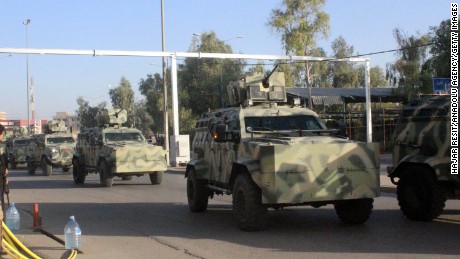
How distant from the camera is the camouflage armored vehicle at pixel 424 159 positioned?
1042 centimetres

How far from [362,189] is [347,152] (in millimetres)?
642

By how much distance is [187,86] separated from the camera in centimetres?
5466

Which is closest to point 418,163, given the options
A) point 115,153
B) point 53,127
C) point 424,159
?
point 424,159

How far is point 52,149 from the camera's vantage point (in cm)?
2897

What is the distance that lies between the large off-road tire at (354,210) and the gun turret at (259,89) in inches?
113

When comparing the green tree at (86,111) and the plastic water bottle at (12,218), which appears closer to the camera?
the plastic water bottle at (12,218)

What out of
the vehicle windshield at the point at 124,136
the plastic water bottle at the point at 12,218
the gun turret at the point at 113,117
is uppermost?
the gun turret at the point at 113,117

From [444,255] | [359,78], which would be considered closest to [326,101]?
[444,255]

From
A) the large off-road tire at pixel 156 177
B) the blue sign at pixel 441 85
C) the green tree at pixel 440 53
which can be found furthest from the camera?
the green tree at pixel 440 53

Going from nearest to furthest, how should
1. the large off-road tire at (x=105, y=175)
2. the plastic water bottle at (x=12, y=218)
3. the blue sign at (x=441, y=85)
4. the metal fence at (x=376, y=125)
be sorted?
the plastic water bottle at (x=12, y=218) < the blue sign at (x=441, y=85) < the large off-road tire at (x=105, y=175) < the metal fence at (x=376, y=125)

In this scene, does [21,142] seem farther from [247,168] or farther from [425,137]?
[425,137]

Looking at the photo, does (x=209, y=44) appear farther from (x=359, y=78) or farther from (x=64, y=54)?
(x=64, y=54)

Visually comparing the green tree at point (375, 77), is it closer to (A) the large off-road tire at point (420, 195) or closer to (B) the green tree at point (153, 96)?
(B) the green tree at point (153, 96)

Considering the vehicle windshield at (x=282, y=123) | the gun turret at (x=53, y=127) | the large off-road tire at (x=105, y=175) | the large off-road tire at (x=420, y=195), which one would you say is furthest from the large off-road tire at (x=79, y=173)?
the large off-road tire at (x=420, y=195)
